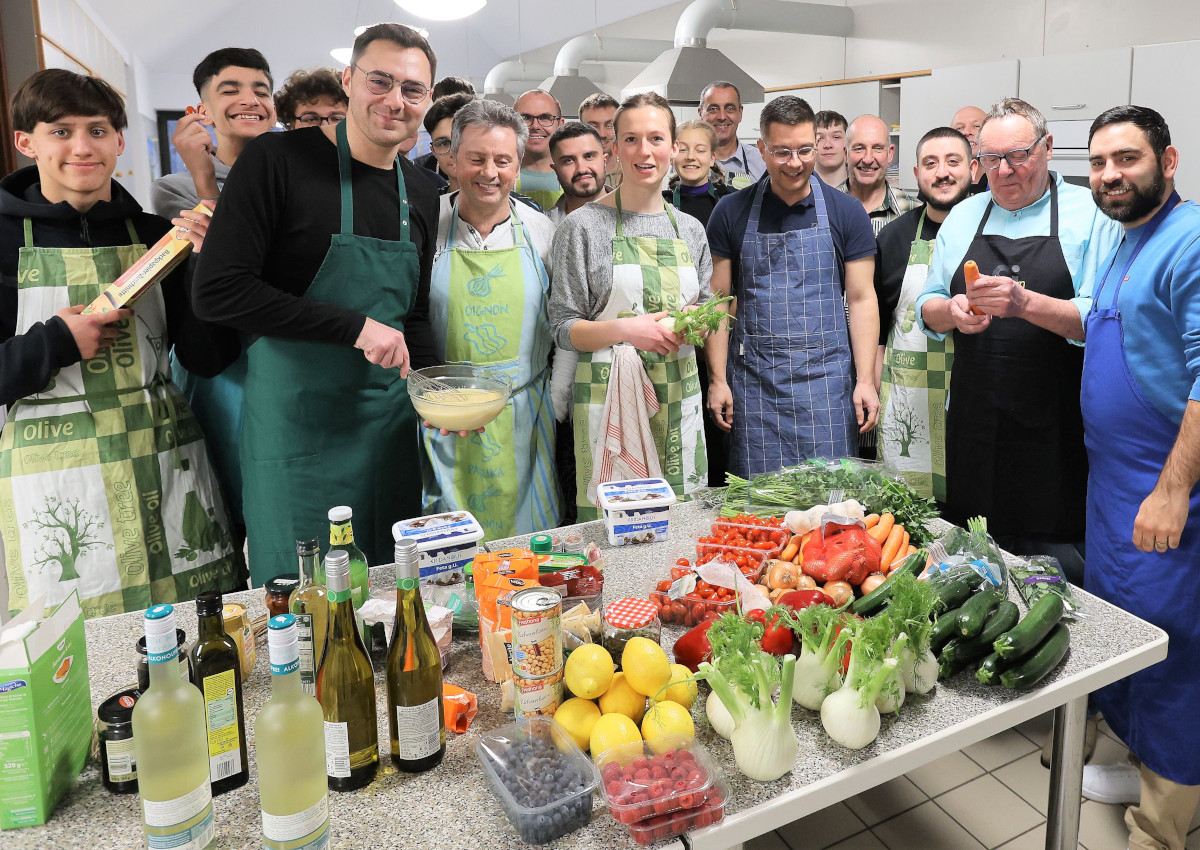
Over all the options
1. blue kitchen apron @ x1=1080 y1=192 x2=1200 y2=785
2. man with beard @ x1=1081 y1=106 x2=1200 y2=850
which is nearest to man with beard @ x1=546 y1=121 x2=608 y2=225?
man with beard @ x1=1081 y1=106 x2=1200 y2=850

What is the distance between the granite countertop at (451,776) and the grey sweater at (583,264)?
4.35ft

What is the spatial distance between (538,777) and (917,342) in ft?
7.90

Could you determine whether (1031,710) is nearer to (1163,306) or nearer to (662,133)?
(1163,306)

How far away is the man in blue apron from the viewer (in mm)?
3070

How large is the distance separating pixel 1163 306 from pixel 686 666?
148 cm

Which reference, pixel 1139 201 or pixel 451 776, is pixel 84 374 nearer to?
pixel 451 776

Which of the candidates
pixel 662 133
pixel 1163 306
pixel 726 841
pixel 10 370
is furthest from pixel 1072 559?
pixel 10 370

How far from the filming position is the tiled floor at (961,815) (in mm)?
2326

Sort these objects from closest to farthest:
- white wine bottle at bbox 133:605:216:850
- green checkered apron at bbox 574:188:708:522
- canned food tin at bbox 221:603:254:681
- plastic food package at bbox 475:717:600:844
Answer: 1. white wine bottle at bbox 133:605:216:850
2. plastic food package at bbox 475:717:600:844
3. canned food tin at bbox 221:603:254:681
4. green checkered apron at bbox 574:188:708:522

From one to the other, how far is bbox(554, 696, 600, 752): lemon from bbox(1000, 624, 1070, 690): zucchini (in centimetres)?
72

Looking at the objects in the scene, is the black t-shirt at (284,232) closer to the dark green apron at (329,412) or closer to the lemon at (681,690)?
the dark green apron at (329,412)

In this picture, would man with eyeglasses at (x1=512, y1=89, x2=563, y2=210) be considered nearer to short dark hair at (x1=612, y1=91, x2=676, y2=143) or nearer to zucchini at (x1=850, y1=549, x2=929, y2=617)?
short dark hair at (x1=612, y1=91, x2=676, y2=143)

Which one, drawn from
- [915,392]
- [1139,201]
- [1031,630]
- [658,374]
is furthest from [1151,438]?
[658,374]

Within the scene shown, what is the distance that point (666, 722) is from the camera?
1.29 metres
